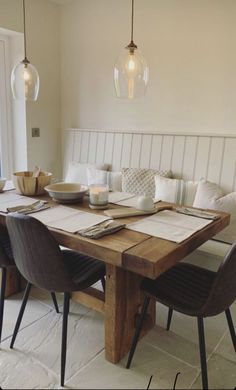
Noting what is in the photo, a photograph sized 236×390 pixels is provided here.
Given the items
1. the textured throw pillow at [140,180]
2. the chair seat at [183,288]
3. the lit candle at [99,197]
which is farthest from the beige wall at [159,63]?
the chair seat at [183,288]

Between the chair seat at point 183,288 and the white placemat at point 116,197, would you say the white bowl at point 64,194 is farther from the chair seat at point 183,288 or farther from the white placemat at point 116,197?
the chair seat at point 183,288

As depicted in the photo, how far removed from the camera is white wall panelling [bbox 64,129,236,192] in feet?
8.49

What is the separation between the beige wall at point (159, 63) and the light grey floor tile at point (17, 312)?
5.97 ft

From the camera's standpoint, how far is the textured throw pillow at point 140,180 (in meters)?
2.84

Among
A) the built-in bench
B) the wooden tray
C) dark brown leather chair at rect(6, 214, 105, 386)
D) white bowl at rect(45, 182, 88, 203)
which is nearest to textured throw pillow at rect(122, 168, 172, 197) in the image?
the built-in bench

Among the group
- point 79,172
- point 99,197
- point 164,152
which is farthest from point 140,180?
point 99,197

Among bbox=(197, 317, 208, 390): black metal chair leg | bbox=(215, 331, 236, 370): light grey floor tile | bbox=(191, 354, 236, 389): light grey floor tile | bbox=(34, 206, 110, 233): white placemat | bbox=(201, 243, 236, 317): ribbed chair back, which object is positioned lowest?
bbox=(191, 354, 236, 389): light grey floor tile

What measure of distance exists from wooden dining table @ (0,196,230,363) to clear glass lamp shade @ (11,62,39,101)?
2.73ft

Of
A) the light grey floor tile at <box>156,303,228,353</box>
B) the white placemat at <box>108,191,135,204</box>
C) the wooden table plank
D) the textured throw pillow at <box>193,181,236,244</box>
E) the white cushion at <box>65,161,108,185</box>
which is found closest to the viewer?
the wooden table plank

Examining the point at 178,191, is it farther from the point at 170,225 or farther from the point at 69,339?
the point at 69,339

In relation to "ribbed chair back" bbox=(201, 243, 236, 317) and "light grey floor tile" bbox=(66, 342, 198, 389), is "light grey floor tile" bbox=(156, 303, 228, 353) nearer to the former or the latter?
"light grey floor tile" bbox=(66, 342, 198, 389)

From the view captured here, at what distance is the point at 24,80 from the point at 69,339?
1673 mm

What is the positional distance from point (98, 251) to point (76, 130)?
2459mm

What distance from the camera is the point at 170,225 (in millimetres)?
1609
